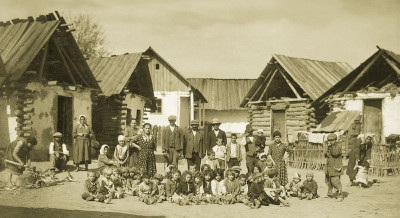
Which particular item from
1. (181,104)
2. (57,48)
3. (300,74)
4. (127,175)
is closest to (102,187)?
(127,175)

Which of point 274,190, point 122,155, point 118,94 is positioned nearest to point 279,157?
point 274,190

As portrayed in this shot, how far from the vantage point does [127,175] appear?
9812 millimetres

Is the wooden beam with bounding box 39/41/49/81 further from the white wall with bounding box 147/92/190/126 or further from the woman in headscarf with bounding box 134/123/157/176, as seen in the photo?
the white wall with bounding box 147/92/190/126

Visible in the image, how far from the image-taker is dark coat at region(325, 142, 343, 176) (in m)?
9.41

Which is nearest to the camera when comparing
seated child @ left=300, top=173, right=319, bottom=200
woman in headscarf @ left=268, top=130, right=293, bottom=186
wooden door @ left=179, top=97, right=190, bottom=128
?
seated child @ left=300, top=173, right=319, bottom=200

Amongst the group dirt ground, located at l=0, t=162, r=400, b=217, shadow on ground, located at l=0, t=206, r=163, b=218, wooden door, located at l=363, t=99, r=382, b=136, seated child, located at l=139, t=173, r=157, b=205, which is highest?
wooden door, located at l=363, t=99, r=382, b=136

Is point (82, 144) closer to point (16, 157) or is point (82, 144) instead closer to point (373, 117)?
point (16, 157)

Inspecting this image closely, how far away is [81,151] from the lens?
12242 millimetres

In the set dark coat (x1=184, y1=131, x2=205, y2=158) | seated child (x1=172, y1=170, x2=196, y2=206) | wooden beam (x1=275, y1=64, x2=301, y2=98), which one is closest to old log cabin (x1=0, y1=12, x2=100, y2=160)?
dark coat (x1=184, y1=131, x2=205, y2=158)

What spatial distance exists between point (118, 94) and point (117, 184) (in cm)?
1036

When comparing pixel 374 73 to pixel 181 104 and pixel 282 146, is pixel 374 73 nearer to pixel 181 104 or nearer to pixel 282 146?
pixel 282 146

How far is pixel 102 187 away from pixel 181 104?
63.0ft

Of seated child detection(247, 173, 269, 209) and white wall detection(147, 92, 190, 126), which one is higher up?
white wall detection(147, 92, 190, 126)

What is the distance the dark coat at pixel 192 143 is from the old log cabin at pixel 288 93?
8382mm
